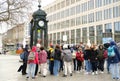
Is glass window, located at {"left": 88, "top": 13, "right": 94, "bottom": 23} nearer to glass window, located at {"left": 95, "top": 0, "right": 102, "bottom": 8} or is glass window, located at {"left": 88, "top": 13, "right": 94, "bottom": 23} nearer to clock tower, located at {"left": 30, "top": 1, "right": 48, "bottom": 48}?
glass window, located at {"left": 95, "top": 0, "right": 102, "bottom": 8}

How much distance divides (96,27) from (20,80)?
71704 millimetres

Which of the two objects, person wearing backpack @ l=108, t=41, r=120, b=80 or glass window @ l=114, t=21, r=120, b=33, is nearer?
person wearing backpack @ l=108, t=41, r=120, b=80

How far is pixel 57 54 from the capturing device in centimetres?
1975

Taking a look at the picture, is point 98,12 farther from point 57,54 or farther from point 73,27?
point 57,54

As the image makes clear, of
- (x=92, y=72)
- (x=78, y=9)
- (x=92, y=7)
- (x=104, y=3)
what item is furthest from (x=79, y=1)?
A: (x=92, y=72)

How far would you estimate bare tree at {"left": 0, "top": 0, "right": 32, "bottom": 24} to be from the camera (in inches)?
1686

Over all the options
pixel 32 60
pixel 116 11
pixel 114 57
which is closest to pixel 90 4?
pixel 116 11

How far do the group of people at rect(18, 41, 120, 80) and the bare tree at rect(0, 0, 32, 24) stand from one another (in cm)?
2183

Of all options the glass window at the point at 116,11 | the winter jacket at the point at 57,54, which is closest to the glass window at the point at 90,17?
the glass window at the point at 116,11

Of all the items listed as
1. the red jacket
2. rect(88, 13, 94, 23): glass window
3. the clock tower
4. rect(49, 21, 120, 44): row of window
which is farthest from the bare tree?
rect(88, 13, 94, 23): glass window

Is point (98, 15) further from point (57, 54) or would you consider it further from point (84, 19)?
point (57, 54)

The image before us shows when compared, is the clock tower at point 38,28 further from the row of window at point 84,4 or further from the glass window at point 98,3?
the glass window at point 98,3

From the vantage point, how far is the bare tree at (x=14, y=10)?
1686 inches

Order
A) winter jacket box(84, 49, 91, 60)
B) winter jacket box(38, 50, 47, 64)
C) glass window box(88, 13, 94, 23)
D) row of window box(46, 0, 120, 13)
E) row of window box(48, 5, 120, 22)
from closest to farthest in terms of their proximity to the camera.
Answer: winter jacket box(38, 50, 47, 64) < winter jacket box(84, 49, 91, 60) < row of window box(48, 5, 120, 22) < row of window box(46, 0, 120, 13) < glass window box(88, 13, 94, 23)
